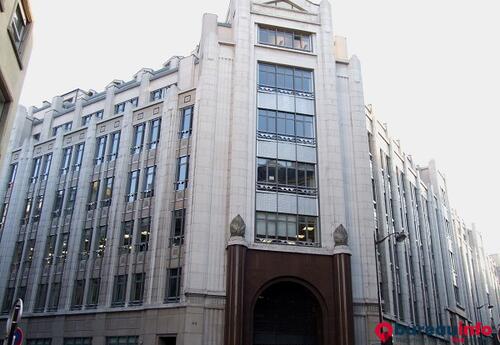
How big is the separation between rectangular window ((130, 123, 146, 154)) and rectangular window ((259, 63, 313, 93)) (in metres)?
11.4

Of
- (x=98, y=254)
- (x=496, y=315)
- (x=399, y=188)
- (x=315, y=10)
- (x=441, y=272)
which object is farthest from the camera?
(x=496, y=315)

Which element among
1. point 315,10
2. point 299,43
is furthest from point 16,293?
point 315,10

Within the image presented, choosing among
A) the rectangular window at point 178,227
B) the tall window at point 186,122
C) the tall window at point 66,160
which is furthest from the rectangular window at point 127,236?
the tall window at point 66,160

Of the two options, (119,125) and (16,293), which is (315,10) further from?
(16,293)

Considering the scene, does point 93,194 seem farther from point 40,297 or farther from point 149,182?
point 40,297

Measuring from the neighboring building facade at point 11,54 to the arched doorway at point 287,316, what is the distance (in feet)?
66.3

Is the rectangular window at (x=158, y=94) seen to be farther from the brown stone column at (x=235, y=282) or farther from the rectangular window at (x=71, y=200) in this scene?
the brown stone column at (x=235, y=282)

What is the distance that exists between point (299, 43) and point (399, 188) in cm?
2034

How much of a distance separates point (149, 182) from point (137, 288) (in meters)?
8.49

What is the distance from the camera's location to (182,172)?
36875 mm

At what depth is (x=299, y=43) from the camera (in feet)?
133

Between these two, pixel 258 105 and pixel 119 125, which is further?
pixel 119 125

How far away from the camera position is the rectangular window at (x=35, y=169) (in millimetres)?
48306

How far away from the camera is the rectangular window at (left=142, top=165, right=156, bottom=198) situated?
38219 millimetres
